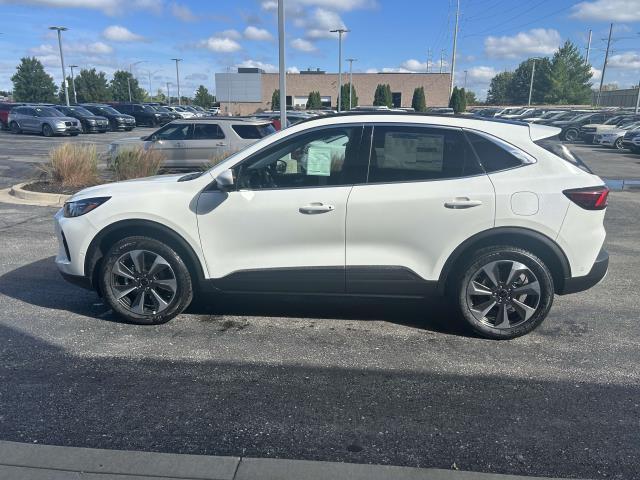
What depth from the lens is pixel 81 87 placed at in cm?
8344

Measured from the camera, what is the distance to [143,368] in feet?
12.6

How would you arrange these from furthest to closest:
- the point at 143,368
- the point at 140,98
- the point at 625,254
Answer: the point at 140,98 → the point at 625,254 → the point at 143,368

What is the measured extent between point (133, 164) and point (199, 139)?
3219 mm

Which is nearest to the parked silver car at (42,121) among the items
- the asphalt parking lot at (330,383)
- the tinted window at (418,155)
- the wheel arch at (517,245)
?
the asphalt parking lot at (330,383)

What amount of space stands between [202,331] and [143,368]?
76 centimetres

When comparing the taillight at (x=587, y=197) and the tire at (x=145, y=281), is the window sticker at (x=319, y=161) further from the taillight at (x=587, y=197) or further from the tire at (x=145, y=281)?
the taillight at (x=587, y=197)

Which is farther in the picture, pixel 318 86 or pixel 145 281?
pixel 318 86

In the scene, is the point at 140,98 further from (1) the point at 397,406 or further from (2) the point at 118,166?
(1) the point at 397,406

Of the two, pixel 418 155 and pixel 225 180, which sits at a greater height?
pixel 418 155

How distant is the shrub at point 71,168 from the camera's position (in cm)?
1138

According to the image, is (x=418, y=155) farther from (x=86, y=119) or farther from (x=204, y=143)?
(x=86, y=119)

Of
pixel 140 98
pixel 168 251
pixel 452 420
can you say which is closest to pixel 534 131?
pixel 452 420

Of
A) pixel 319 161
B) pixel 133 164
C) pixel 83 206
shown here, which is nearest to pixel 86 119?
pixel 133 164

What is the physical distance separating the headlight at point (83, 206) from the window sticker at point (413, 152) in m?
2.41
